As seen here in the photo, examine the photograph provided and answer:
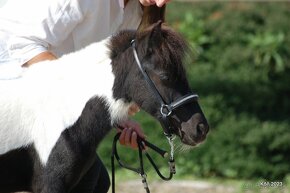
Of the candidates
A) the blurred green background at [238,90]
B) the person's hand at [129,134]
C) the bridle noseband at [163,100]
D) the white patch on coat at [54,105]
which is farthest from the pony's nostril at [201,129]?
the blurred green background at [238,90]

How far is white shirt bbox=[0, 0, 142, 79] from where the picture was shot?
354 centimetres

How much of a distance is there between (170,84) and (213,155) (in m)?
3.96

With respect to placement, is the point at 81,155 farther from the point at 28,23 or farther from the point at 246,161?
the point at 246,161

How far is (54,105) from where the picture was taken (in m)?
3.33

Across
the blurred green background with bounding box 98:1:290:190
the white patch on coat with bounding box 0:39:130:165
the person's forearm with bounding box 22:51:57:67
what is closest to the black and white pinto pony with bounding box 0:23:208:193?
the white patch on coat with bounding box 0:39:130:165

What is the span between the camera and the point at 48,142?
331 cm

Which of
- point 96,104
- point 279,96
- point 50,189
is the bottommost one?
point 279,96

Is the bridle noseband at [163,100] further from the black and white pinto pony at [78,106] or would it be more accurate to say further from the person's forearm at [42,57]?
the person's forearm at [42,57]

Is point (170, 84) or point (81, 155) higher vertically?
point (170, 84)

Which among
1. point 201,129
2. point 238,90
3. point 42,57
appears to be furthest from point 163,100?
point 238,90

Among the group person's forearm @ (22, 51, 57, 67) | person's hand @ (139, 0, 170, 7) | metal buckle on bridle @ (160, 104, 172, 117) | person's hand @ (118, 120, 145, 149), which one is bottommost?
person's hand @ (118, 120, 145, 149)

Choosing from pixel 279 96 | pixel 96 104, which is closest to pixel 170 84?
pixel 96 104

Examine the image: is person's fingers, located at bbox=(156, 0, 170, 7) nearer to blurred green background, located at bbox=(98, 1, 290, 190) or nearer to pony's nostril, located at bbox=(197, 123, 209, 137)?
pony's nostril, located at bbox=(197, 123, 209, 137)

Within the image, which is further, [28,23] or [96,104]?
[28,23]
